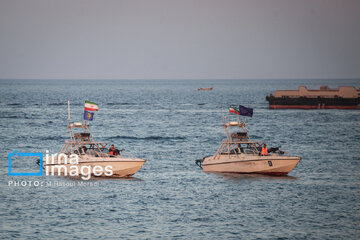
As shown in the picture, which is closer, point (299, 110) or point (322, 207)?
point (322, 207)

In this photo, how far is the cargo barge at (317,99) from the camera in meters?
150

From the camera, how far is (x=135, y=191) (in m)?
43.7

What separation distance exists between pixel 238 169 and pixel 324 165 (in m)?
13.3

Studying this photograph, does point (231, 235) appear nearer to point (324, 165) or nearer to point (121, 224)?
point (121, 224)

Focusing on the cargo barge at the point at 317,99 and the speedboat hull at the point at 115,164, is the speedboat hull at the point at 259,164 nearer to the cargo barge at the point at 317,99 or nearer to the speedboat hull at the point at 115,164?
the speedboat hull at the point at 115,164

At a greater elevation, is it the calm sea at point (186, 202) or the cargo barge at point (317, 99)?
the cargo barge at point (317, 99)

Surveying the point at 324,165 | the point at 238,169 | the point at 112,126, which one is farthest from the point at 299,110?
the point at 238,169

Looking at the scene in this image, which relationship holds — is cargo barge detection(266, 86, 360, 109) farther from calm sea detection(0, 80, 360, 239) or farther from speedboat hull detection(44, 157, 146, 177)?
speedboat hull detection(44, 157, 146, 177)

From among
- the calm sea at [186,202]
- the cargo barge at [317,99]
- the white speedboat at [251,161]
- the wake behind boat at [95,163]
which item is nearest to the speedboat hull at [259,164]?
the white speedboat at [251,161]

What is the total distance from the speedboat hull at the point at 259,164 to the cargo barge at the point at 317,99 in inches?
4116

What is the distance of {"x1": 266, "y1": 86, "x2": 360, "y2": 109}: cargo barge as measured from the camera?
150 meters

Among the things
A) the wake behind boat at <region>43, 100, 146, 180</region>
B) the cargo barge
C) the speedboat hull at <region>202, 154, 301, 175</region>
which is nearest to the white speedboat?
the speedboat hull at <region>202, 154, 301, 175</region>

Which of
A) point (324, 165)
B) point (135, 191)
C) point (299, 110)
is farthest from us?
point (299, 110)

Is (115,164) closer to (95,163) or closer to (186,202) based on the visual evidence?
(95,163)
